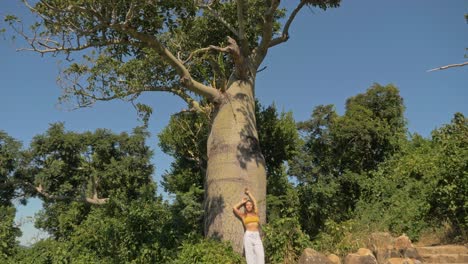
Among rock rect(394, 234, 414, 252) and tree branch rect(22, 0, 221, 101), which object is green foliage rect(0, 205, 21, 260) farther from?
rock rect(394, 234, 414, 252)

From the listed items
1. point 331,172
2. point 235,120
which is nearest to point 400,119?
point 331,172

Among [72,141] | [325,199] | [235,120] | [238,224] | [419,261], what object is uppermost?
[72,141]

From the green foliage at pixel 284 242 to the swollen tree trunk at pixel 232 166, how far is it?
51 centimetres

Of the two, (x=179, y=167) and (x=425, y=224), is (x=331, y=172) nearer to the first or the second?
(x=179, y=167)

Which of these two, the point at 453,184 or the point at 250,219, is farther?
the point at 453,184

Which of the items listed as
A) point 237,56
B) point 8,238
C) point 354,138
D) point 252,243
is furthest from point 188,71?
point 354,138

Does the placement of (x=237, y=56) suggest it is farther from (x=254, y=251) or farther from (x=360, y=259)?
(x=360, y=259)

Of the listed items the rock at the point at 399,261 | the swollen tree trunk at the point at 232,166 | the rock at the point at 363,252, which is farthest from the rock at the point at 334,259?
the swollen tree trunk at the point at 232,166

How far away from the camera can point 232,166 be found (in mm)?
6684

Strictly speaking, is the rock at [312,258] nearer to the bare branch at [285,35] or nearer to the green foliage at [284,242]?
the green foliage at [284,242]

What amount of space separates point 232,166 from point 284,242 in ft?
5.04

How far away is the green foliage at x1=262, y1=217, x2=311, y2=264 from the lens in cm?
574

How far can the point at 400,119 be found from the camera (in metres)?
18.9

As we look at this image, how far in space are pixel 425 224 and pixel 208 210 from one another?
4.50 m
